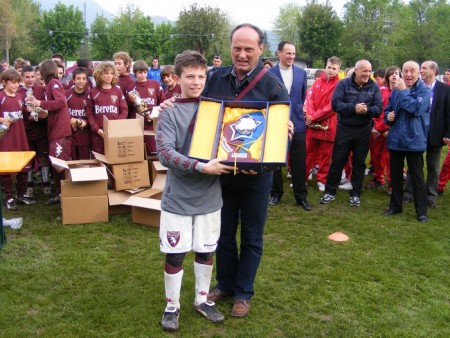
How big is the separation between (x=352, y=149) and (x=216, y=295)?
141 inches

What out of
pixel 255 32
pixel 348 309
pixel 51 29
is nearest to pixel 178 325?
pixel 348 309

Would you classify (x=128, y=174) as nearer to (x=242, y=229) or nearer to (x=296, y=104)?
(x=296, y=104)

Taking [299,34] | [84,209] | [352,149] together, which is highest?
[299,34]

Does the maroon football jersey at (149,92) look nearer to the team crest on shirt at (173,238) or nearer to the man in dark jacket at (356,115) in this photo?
the man in dark jacket at (356,115)

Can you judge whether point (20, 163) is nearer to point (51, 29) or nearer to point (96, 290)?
point (96, 290)

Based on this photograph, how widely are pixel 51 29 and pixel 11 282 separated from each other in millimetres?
63738

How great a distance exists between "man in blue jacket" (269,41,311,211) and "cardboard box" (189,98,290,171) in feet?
9.81

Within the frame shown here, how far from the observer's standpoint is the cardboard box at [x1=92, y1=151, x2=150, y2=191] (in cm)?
581

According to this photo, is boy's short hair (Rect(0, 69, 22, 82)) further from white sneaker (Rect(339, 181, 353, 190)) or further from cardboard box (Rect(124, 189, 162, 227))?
white sneaker (Rect(339, 181, 353, 190))

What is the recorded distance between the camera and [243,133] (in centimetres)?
283

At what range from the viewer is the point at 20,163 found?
423cm

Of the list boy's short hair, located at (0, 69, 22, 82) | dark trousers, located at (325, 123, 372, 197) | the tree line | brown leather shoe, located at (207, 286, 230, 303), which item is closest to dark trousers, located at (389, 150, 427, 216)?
dark trousers, located at (325, 123, 372, 197)

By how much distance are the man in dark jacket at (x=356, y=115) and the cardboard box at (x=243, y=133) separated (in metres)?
3.53

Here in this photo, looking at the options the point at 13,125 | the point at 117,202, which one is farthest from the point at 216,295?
the point at 13,125
